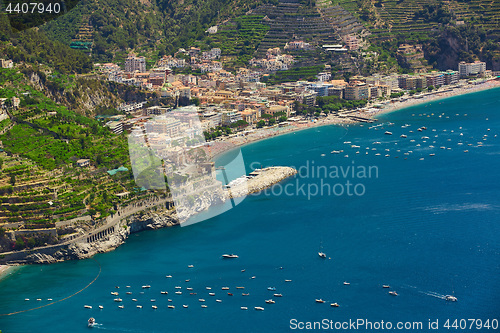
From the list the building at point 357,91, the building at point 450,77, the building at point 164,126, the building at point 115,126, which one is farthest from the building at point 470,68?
the building at point 115,126

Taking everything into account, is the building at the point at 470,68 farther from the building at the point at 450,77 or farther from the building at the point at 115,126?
the building at the point at 115,126

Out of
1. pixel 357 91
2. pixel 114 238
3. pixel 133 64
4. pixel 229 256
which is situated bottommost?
pixel 229 256

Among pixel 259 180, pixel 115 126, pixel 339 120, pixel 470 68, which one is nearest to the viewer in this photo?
pixel 259 180

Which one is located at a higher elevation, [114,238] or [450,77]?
[450,77]

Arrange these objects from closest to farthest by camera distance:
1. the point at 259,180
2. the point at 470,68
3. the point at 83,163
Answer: the point at 83,163, the point at 259,180, the point at 470,68

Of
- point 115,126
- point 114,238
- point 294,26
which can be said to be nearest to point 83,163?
point 114,238

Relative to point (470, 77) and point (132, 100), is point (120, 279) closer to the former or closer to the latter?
point (132, 100)

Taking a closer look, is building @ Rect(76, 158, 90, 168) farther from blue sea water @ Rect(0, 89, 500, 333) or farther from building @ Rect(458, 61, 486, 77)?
building @ Rect(458, 61, 486, 77)

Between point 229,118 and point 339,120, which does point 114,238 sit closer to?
point 229,118

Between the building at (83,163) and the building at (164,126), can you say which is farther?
the building at (164,126)
